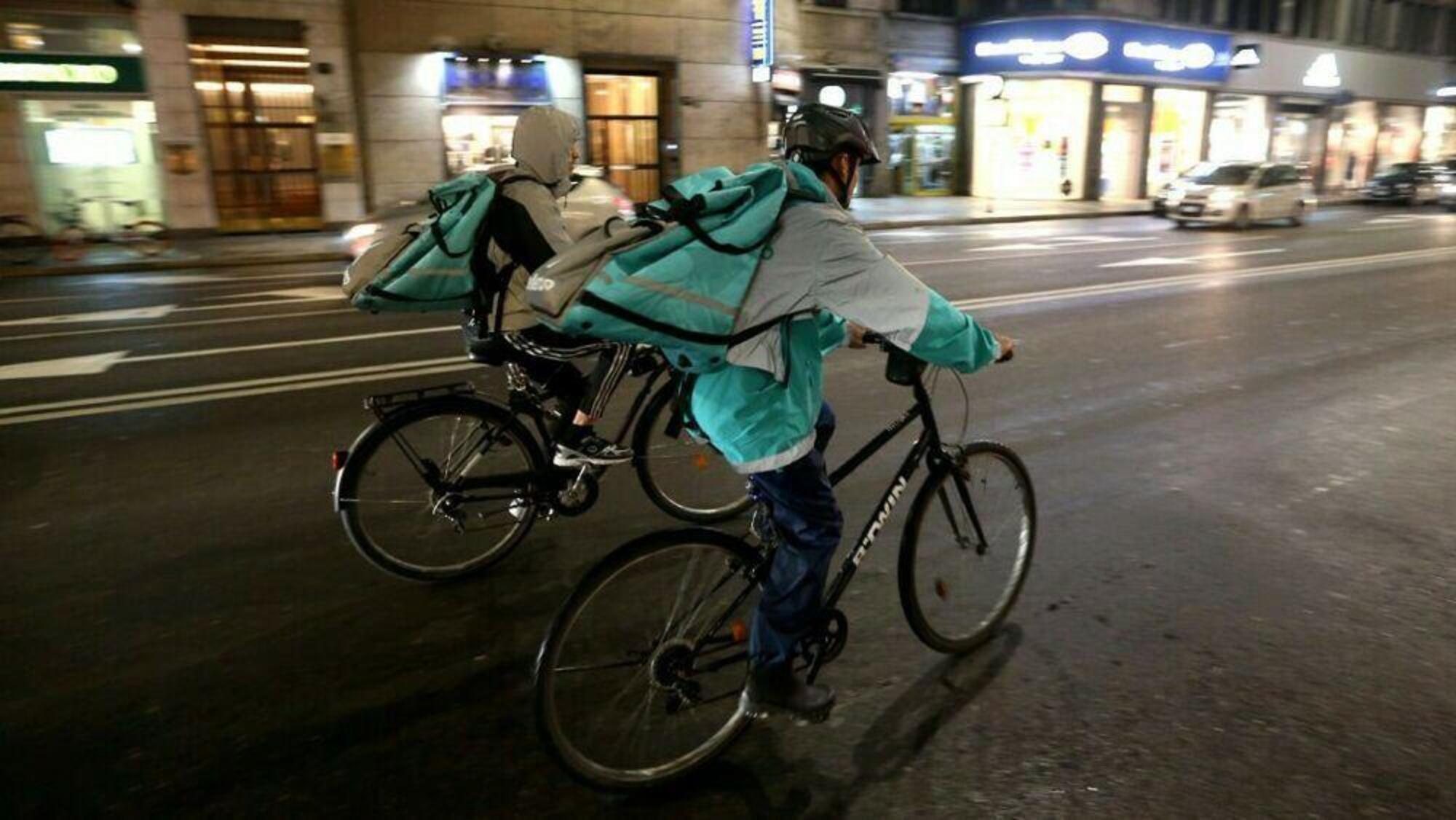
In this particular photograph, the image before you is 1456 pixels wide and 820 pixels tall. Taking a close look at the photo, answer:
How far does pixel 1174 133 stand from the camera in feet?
111

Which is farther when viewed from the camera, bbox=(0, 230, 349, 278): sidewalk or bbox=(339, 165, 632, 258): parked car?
bbox=(0, 230, 349, 278): sidewalk

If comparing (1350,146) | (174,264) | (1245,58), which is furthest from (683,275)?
(1350,146)

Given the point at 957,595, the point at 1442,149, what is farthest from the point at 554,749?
the point at 1442,149

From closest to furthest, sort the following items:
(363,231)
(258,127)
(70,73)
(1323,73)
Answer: (363,231) < (70,73) < (258,127) < (1323,73)

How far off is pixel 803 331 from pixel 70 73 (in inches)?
813

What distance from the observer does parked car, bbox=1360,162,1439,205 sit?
30641 millimetres

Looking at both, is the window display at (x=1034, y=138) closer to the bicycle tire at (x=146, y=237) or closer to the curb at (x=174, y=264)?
the curb at (x=174, y=264)

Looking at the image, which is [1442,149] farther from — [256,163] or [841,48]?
[256,163]

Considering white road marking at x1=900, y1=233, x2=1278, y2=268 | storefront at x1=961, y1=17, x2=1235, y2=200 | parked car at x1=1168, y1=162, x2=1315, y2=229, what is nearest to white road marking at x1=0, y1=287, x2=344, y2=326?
white road marking at x1=900, y1=233, x2=1278, y2=268

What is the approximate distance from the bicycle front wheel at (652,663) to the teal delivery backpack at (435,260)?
5.76 feet

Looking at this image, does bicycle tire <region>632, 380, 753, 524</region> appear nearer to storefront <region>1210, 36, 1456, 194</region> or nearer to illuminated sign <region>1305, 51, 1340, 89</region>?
storefront <region>1210, 36, 1456, 194</region>

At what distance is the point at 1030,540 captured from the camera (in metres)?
3.90

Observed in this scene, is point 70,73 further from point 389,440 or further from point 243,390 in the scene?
point 389,440

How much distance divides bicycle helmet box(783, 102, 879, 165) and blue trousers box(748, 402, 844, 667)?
2.82 ft
